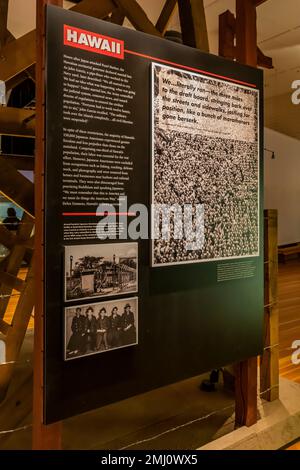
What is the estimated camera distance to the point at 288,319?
220 inches

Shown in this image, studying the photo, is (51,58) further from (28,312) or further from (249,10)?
(28,312)

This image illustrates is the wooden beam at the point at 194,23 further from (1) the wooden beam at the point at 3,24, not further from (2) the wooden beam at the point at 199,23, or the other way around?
(1) the wooden beam at the point at 3,24

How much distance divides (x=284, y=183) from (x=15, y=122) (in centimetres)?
1156

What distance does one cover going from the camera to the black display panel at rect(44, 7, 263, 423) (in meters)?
1.74

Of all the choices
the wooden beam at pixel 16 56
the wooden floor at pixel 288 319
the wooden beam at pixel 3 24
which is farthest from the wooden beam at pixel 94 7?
the wooden floor at pixel 288 319

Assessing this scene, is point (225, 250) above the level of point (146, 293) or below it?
above

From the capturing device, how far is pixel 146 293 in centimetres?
202

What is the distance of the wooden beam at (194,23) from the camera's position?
2621mm

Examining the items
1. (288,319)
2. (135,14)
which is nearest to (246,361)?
(135,14)

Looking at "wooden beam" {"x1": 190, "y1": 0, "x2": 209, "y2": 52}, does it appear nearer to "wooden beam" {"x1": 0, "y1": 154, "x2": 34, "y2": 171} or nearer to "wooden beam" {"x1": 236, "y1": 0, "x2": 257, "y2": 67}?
"wooden beam" {"x1": 236, "y1": 0, "x2": 257, "y2": 67}

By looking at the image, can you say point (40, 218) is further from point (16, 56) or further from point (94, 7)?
point (94, 7)

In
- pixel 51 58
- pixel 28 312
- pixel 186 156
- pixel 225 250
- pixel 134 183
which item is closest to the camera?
pixel 51 58

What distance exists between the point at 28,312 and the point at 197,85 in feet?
6.25
